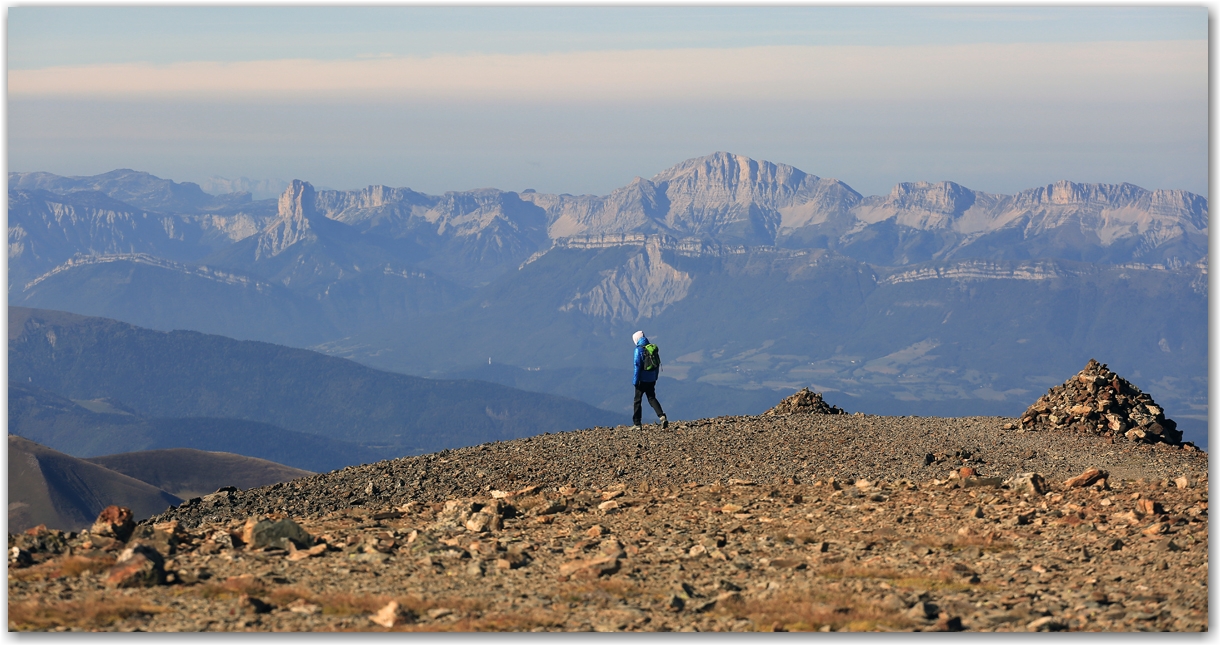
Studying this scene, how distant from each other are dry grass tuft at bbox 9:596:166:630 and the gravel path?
985cm

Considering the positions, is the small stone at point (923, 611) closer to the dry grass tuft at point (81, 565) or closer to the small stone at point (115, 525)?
the dry grass tuft at point (81, 565)

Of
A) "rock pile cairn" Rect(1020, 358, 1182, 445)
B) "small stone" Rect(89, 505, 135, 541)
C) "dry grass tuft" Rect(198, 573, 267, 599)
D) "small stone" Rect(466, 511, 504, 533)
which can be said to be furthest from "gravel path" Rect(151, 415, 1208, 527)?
"dry grass tuft" Rect(198, 573, 267, 599)

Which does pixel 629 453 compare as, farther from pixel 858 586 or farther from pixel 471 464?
pixel 858 586

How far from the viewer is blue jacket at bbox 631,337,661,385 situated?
32.5 metres

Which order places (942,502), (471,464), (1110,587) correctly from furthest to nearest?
(471,464), (942,502), (1110,587)

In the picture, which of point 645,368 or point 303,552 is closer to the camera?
point 303,552

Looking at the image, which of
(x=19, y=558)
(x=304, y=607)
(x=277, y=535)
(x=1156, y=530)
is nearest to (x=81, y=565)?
(x=19, y=558)

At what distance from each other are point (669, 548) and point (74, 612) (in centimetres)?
934

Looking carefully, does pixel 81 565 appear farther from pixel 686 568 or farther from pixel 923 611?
pixel 923 611

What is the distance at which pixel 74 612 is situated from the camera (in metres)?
16.0

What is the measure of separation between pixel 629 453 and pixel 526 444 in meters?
3.83

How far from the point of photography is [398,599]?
55.5ft

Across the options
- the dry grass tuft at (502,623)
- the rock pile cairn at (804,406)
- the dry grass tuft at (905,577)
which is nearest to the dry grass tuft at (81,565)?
the dry grass tuft at (502,623)

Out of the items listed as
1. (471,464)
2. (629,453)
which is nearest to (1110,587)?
(629,453)
